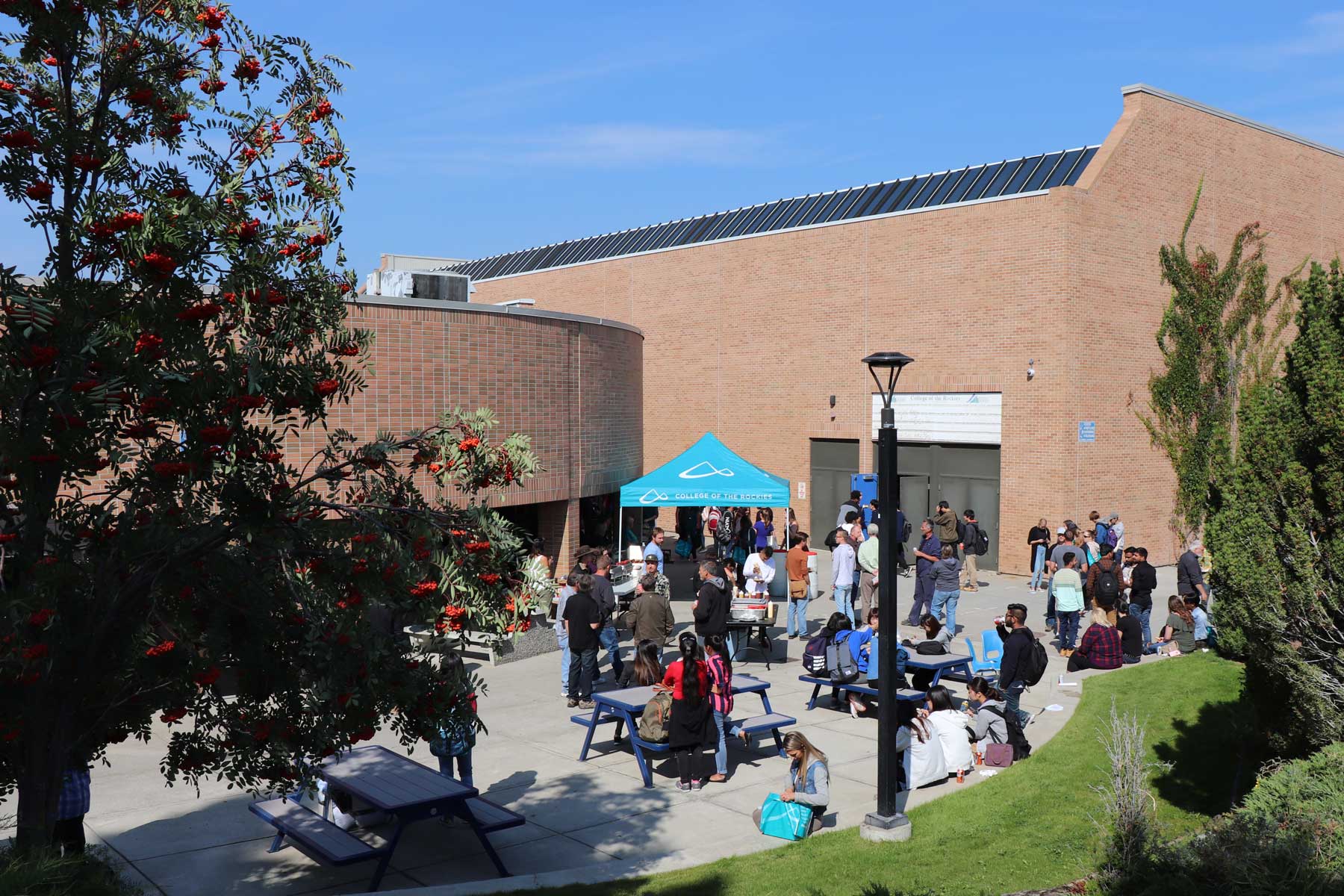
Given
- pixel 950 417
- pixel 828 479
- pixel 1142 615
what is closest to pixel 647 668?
pixel 1142 615

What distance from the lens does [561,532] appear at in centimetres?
2069

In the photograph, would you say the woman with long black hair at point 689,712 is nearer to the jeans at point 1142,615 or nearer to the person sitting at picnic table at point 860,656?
the person sitting at picnic table at point 860,656

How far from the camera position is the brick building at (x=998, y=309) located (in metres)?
25.9

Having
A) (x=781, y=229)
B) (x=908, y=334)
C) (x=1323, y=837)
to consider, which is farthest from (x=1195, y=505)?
(x=1323, y=837)

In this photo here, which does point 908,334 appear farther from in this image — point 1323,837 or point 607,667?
point 1323,837

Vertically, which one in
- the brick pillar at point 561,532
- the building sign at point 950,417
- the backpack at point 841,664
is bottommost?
the backpack at point 841,664

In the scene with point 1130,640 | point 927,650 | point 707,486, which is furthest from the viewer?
point 707,486

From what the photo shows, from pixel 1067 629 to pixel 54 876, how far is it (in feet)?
48.7

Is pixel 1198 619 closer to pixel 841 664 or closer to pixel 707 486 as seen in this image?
pixel 841 664

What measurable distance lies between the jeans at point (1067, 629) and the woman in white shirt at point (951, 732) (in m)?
6.17

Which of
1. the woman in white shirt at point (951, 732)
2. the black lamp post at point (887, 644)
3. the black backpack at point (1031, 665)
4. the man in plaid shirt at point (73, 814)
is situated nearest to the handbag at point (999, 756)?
the woman in white shirt at point (951, 732)

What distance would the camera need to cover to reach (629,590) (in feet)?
61.7

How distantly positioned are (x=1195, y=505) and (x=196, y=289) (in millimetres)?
26987

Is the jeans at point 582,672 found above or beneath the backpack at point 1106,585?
beneath
